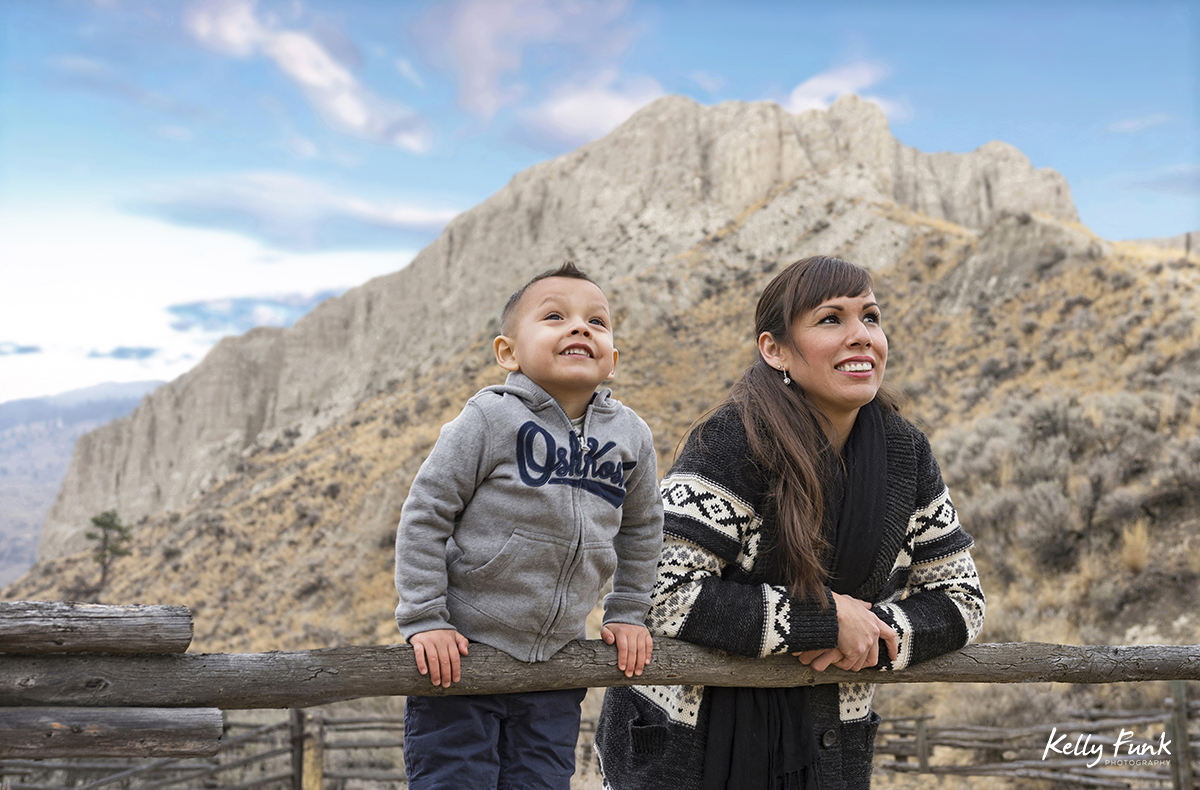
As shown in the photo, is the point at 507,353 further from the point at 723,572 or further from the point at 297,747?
the point at 297,747

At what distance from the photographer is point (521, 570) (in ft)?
6.39

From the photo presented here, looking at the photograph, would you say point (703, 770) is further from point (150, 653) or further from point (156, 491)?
point (156, 491)

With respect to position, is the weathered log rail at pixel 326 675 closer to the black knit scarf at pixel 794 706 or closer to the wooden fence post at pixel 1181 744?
the black knit scarf at pixel 794 706

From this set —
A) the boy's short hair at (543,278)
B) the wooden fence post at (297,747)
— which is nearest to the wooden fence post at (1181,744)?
the boy's short hair at (543,278)

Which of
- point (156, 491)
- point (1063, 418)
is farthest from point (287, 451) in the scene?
point (1063, 418)

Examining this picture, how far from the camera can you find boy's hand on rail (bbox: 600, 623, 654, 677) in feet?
6.63

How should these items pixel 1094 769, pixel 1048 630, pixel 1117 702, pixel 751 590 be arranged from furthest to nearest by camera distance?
1. pixel 1048 630
2. pixel 1117 702
3. pixel 1094 769
4. pixel 751 590

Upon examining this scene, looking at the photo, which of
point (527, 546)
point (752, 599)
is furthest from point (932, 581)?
point (527, 546)

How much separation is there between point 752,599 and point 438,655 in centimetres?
80

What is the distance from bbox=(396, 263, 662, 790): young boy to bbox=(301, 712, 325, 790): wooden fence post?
251 inches

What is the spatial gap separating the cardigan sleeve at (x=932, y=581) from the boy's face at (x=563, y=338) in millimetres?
976

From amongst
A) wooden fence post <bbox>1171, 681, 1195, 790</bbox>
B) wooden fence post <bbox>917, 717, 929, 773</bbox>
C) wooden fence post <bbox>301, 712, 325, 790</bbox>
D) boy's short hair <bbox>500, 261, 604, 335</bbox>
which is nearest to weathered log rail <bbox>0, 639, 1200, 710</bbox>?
boy's short hair <bbox>500, 261, 604, 335</bbox>

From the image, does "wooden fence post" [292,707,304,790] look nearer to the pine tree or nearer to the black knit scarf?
the black knit scarf

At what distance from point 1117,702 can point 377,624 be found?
13067 millimetres
